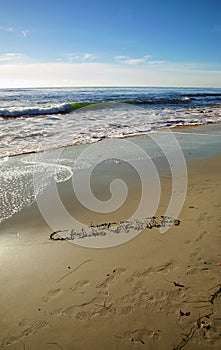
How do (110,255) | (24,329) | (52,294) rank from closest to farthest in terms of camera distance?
(24,329)
(52,294)
(110,255)

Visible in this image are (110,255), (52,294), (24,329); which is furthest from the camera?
(110,255)

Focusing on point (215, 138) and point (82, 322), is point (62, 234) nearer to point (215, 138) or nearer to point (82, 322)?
point (82, 322)

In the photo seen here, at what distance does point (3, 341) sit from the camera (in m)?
2.28

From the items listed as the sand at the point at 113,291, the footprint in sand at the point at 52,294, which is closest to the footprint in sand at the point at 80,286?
the sand at the point at 113,291

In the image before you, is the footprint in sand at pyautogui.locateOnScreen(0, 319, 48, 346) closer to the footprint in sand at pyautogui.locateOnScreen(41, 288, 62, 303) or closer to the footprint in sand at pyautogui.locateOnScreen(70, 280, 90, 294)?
the footprint in sand at pyautogui.locateOnScreen(41, 288, 62, 303)

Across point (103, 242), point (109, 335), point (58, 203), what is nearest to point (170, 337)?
point (109, 335)

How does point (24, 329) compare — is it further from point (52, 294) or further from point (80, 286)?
point (80, 286)

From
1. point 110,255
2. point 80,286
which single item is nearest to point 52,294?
point 80,286

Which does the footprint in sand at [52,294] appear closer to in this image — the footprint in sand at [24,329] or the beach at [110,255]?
the beach at [110,255]

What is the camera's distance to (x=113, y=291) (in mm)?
2756

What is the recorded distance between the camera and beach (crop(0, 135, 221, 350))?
90.4 inches

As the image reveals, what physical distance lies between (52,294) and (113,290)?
2.06 ft

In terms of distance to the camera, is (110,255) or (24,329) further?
(110,255)

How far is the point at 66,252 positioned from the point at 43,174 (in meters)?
3.05
